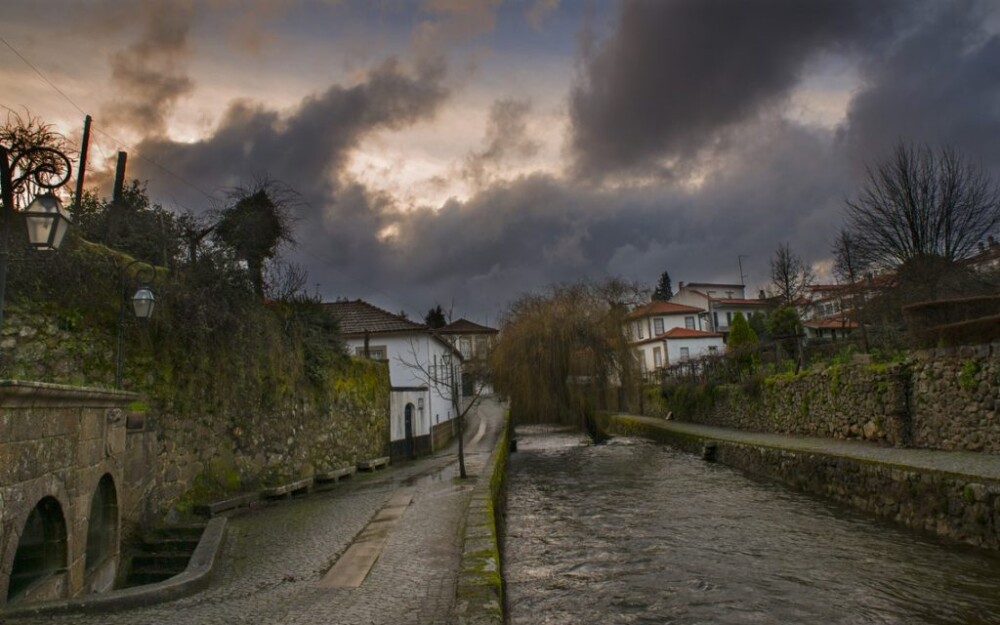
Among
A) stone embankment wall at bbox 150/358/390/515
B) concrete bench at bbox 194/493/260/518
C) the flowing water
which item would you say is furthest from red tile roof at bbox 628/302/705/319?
concrete bench at bbox 194/493/260/518

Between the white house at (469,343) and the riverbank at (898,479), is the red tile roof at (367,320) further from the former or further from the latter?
the riverbank at (898,479)

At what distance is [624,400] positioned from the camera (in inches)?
1233

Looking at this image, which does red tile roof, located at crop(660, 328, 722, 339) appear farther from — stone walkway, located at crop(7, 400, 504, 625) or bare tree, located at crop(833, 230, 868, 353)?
stone walkway, located at crop(7, 400, 504, 625)

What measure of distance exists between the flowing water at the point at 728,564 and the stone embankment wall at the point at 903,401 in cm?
271

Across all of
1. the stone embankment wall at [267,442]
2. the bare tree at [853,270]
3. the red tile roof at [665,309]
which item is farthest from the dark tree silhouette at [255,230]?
the red tile roof at [665,309]

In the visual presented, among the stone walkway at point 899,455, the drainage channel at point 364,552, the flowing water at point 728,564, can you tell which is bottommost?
the flowing water at point 728,564

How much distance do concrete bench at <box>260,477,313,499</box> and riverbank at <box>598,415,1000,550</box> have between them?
10.9 meters

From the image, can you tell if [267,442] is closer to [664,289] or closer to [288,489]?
[288,489]

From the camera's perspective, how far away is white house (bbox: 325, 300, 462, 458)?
79.7 ft

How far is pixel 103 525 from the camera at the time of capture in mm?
6789

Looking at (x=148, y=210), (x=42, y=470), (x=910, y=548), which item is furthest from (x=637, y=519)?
(x=148, y=210)

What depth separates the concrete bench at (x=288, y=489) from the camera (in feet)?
40.6

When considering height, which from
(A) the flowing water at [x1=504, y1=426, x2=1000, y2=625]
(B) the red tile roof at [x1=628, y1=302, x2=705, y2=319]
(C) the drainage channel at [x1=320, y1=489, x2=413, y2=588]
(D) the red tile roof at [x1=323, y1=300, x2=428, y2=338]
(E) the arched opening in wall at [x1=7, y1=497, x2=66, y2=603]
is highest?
(B) the red tile roof at [x1=628, y1=302, x2=705, y2=319]

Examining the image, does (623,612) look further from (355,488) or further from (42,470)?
(355,488)
